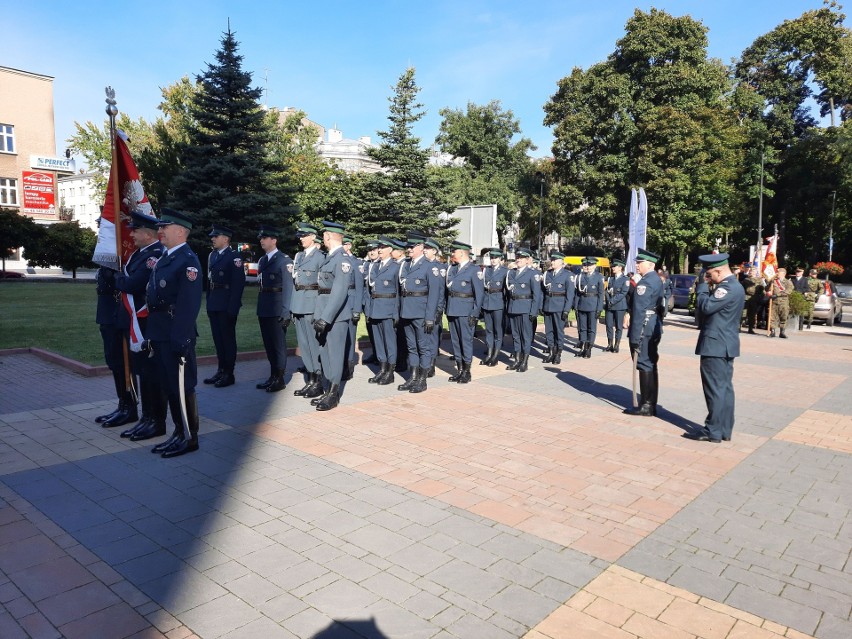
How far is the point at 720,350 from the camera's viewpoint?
248 inches

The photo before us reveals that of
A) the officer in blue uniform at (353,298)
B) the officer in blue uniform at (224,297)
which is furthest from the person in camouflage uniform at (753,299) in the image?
the officer in blue uniform at (224,297)

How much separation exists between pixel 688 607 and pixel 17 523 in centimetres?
429

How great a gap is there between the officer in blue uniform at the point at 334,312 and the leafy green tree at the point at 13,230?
86.3ft

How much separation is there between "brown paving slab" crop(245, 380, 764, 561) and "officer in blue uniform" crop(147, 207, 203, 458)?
37.0 inches

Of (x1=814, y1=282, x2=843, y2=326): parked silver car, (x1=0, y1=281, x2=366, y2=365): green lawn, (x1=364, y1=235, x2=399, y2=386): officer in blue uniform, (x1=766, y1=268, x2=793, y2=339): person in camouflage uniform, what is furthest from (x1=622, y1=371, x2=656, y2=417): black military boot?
(x1=814, y1=282, x2=843, y2=326): parked silver car

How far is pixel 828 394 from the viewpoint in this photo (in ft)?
29.6

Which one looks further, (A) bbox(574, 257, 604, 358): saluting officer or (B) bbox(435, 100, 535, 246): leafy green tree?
(B) bbox(435, 100, 535, 246): leafy green tree

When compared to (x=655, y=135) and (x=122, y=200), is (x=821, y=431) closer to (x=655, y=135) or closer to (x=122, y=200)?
(x=122, y=200)

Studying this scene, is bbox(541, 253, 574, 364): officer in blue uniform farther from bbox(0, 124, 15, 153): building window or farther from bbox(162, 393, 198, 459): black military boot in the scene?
bbox(0, 124, 15, 153): building window

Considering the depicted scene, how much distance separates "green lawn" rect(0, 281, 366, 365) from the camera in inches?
417

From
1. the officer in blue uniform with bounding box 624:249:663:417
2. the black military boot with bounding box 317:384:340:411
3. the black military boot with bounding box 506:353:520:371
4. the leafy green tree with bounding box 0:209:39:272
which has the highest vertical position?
the leafy green tree with bounding box 0:209:39:272

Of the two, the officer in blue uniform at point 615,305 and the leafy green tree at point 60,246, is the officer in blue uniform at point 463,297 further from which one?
the leafy green tree at point 60,246

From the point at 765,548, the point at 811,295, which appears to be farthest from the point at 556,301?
the point at 811,295

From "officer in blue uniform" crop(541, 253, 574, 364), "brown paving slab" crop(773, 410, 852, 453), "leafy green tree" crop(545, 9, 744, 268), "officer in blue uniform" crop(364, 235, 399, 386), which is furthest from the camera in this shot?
"leafy green tree" crop(545, 9, 744, 268)
